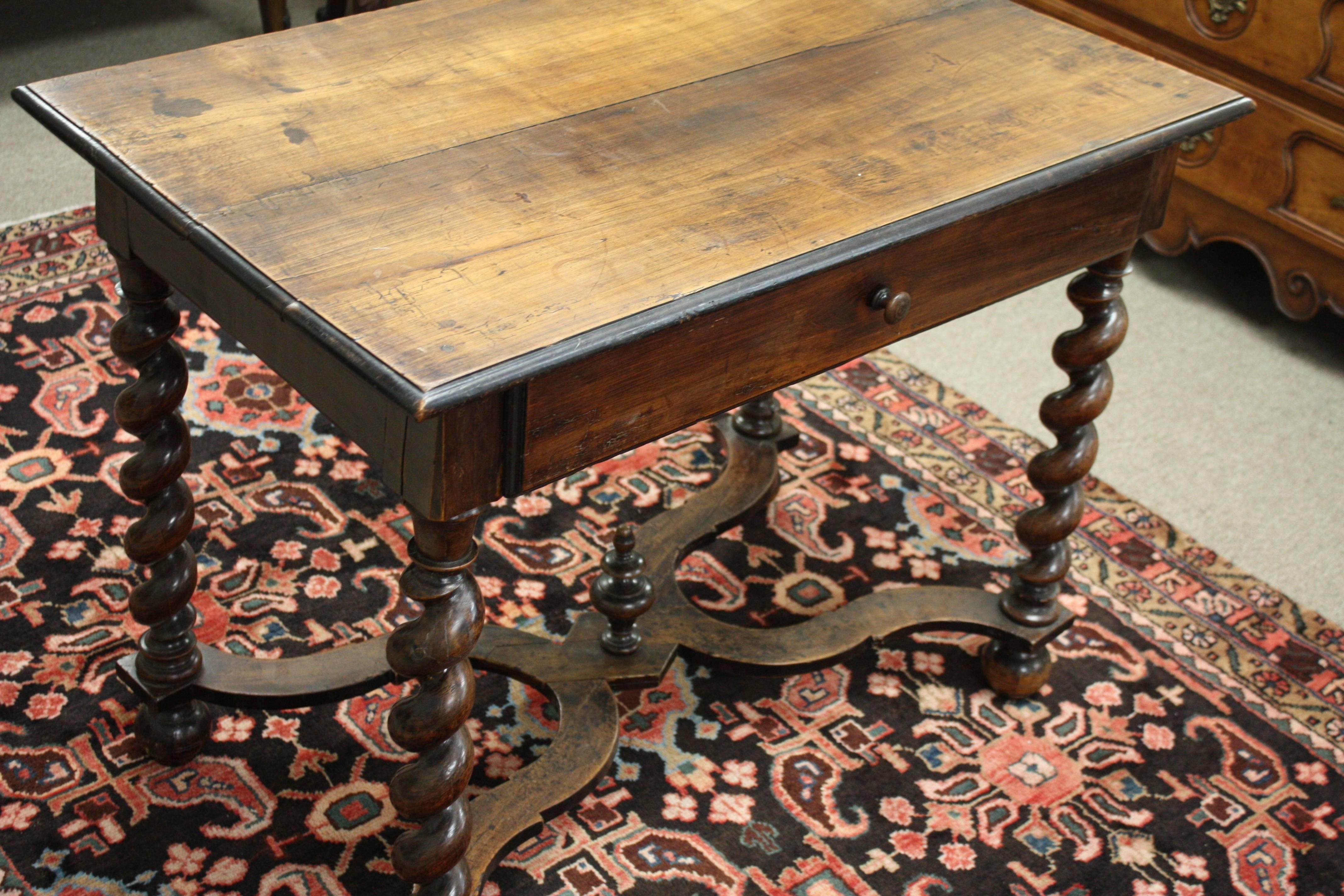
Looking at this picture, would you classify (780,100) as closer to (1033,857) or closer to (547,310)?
(547,310)

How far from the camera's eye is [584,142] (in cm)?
161

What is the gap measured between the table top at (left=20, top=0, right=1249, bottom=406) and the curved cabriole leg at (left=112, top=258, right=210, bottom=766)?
0.90 feet

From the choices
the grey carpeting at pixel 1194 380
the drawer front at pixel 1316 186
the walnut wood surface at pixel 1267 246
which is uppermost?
the drawer front at pixel 1316 186

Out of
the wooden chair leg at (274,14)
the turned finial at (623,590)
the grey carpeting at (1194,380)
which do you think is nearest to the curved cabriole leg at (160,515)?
the turned finial at (623,590)

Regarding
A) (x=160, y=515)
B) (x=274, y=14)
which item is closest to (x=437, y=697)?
(x=160, y=515)

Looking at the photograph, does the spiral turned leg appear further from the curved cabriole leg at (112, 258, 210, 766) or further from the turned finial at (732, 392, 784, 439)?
the curved cabriole leg at (112, 258, 210, 766)

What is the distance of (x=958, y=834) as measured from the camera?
2041mm

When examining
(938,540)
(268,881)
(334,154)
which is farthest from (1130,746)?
(334,154)

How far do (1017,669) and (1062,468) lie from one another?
385 millimetres

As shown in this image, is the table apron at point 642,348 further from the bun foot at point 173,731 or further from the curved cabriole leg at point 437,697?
the bun foot at point 173,731

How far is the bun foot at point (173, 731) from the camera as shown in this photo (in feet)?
6.54

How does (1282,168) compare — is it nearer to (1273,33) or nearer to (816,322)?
(1273,33)

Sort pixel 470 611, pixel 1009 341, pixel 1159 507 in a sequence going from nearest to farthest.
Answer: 1. pixel 470 611
2. pixel 1159 507
3. pixel 1009 341

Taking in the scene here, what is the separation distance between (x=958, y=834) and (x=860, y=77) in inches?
43.8
